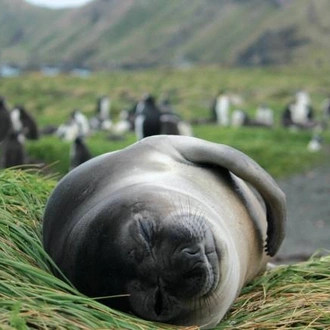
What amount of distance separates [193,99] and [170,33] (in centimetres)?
8330

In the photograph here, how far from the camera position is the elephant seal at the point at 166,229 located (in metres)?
3.48

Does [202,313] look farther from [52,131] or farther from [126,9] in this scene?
[126,9]

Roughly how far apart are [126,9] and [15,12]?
42078 mm

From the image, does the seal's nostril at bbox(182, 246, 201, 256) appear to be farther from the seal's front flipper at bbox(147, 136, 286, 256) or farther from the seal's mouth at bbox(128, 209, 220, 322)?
the seal's front flipper at bbox(147, 136, 286, 256)

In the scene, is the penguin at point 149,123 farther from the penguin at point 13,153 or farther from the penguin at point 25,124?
the penguin at point 13,153

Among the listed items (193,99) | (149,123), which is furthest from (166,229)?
(193,99)

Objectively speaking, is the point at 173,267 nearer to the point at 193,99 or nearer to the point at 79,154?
the point at 79,154

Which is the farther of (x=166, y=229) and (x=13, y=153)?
(x=13, y=153)

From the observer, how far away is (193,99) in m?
44.9

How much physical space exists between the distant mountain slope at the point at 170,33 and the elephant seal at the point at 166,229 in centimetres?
8030

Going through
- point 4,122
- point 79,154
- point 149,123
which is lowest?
point 79,154

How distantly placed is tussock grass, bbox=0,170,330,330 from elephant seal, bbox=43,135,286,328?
0.12 m

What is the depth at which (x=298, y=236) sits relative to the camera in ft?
48.9

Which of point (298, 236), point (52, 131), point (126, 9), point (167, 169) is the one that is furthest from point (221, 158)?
point (126, 9)
